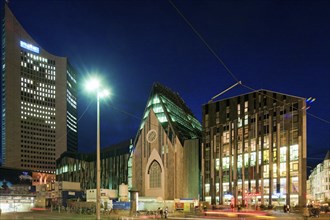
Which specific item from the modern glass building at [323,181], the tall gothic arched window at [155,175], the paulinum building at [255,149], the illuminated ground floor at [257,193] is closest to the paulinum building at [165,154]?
the tall gothic arched window at [155,175]

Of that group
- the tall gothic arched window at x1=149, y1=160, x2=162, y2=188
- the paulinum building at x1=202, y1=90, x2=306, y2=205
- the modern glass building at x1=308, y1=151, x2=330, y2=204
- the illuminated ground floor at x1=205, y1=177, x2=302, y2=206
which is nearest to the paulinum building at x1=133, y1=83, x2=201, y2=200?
the tall gothic arched window at x1=149, y1=160, x2=162, y2=188

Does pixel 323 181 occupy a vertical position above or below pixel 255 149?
below

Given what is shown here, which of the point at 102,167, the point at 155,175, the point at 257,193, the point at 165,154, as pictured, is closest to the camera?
the point at 257,193

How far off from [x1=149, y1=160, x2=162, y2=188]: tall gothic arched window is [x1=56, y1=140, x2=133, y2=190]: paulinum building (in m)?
18.4

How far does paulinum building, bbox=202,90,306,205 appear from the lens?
255 ft

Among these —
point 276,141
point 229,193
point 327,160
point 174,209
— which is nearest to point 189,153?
point 229,193

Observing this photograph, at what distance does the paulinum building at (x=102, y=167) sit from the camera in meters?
124

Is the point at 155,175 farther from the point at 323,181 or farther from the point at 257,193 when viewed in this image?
the point at 323,181

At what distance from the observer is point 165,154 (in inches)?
3799

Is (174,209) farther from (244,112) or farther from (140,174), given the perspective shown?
(140,174)

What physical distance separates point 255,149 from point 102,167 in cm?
6443

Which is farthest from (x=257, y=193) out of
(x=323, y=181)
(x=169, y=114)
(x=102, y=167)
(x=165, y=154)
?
(x=323, y=181)

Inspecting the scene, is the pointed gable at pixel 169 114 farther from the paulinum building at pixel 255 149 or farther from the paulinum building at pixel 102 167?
the paulinum building at pixel 102 167

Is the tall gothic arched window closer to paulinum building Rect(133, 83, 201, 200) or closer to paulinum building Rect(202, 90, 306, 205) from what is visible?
Answer: paulinum building Rect(133, 83, 201, 200)
